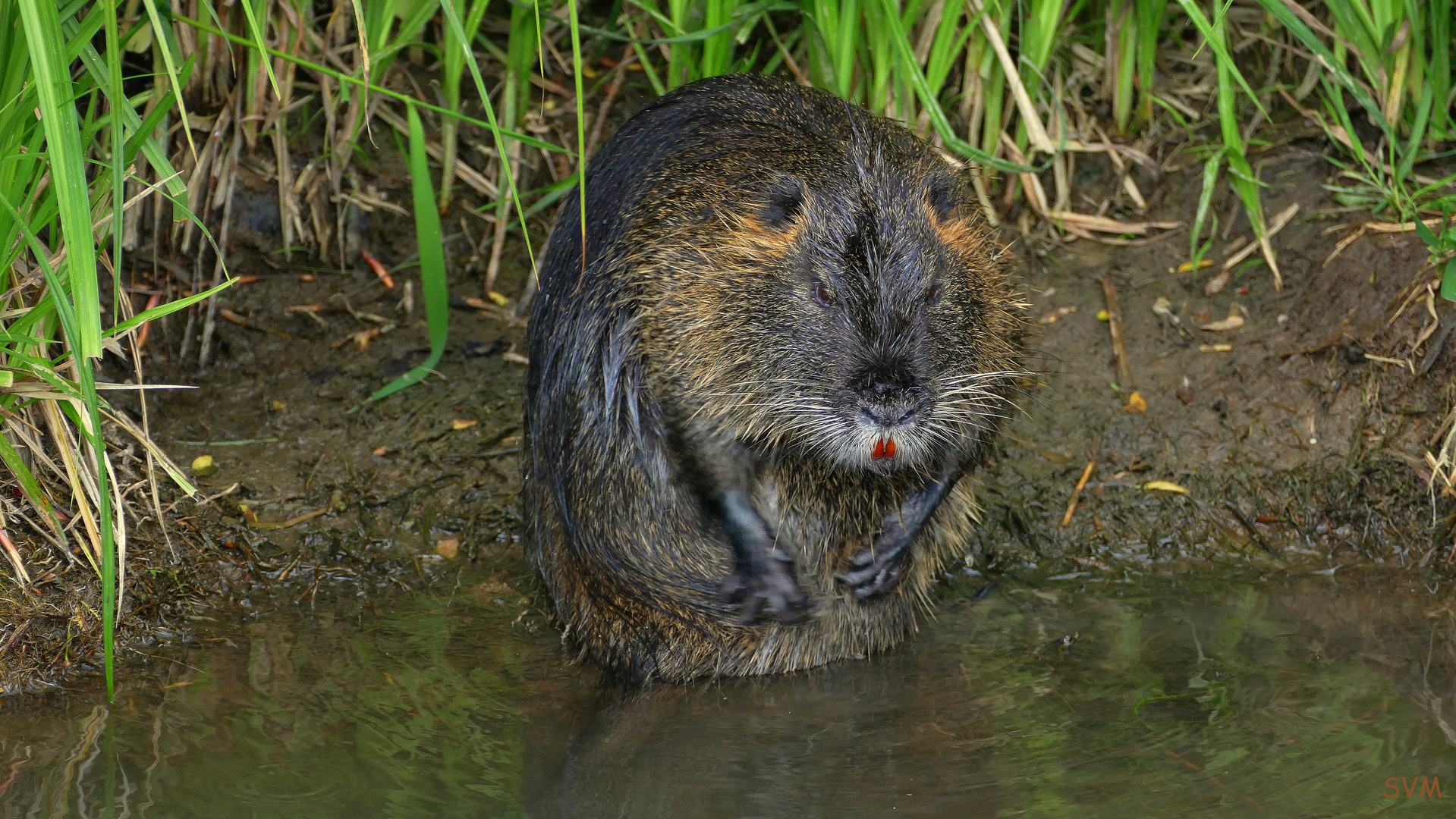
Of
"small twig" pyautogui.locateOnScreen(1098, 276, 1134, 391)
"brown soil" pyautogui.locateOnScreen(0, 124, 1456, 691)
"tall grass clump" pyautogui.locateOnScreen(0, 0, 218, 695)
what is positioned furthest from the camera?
"small twig" pyautogui.locateOnScreen(1098, 276, 1134, 391)

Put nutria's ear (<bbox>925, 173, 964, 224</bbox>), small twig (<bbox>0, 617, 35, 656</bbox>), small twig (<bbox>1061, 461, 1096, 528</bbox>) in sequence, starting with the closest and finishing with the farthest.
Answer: small twig (<bbox>0, 617, 35, 656</bbox>) < nutria's ear (<bbox>925, 173, 964, 224</bbox>) < small twig (<bbox>1061, 461, 1096, 528</bbox>)

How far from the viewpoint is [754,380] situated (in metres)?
2.97

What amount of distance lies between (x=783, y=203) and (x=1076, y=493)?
133 centimetres

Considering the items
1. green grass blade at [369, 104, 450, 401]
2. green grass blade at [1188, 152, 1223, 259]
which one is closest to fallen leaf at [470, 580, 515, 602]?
green grass blade at [369, 104, 450, 401]

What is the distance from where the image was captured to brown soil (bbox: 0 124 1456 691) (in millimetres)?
3617

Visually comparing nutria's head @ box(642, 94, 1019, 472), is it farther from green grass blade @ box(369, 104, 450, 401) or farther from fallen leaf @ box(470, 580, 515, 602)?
green grass blade @ box(369, 104, 450, 401)

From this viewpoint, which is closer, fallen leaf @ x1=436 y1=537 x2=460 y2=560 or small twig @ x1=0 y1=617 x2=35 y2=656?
small twig @ x1=0 y1=617 x2=35 y2=656

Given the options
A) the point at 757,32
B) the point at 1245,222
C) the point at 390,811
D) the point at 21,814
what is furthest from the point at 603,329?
the point at 1245,222

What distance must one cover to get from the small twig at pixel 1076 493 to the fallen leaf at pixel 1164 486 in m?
0.14

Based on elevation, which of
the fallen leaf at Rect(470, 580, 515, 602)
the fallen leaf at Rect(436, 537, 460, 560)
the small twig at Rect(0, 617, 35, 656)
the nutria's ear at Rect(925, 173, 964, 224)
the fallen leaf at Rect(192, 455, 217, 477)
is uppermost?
the nutria's ear at Rect(925, 173, 964, 224)

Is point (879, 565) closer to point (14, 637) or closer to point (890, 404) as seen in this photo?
point (890, 404)

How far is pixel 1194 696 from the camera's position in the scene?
2.94 metres

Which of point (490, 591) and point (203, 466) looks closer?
point (490, 591)

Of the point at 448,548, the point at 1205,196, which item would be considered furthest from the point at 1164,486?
the point at 448,548
